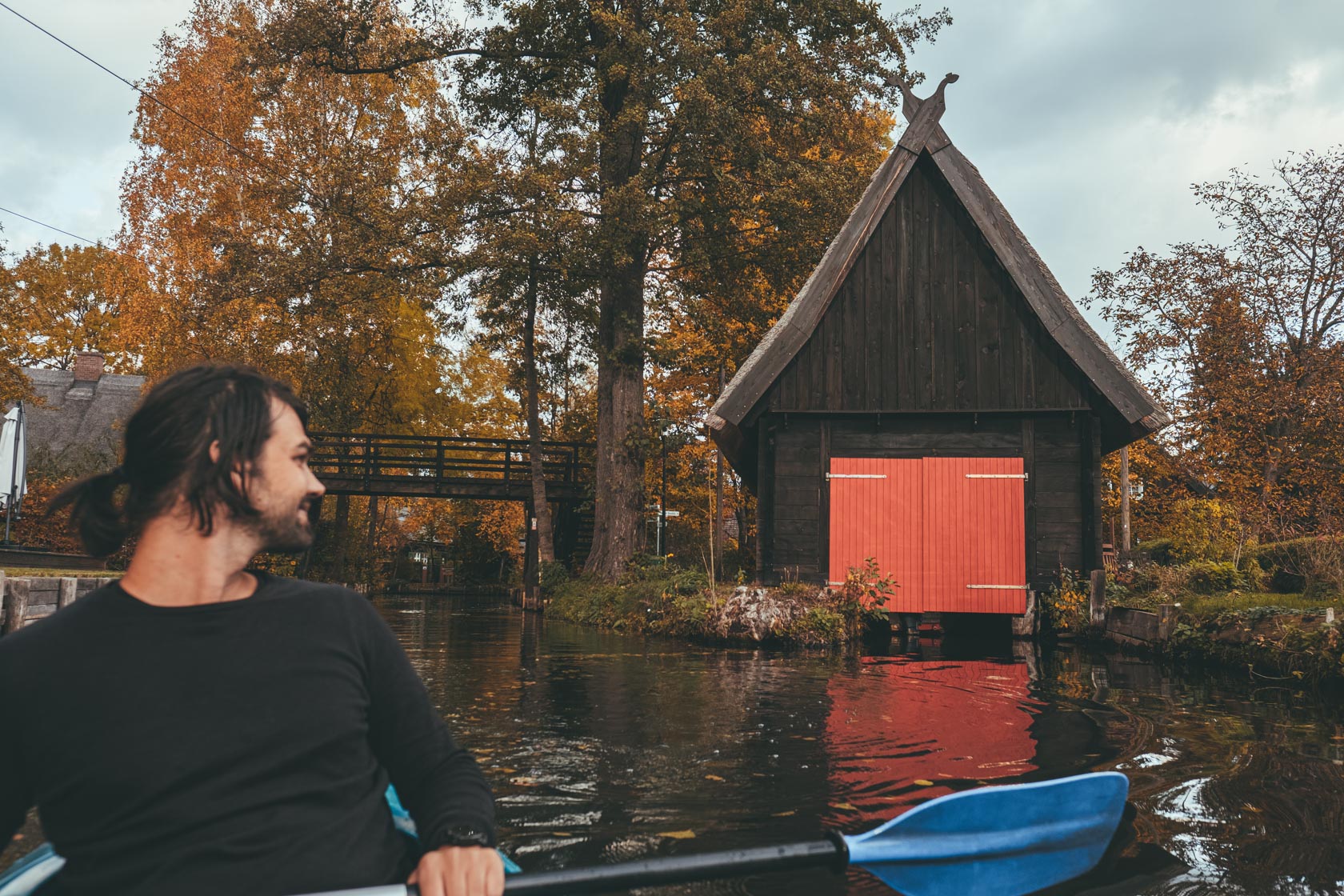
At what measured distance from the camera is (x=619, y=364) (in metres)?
18.9

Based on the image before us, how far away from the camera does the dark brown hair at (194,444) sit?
1.93 m

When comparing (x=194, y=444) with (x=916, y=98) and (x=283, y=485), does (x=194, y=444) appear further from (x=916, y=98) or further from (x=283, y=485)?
(x=916, y=98)

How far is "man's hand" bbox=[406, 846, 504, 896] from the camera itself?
6.03 ft

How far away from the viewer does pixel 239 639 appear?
184 cm

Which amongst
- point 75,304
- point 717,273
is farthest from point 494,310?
point 75,304

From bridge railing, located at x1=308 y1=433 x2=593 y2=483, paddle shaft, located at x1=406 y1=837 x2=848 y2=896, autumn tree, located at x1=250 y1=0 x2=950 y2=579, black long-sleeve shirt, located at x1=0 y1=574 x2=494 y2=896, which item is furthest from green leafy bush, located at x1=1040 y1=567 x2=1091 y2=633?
bridge railing, located at x1=308 y1=433 x2=593 y2=483

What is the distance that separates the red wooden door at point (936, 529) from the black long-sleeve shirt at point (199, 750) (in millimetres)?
11763

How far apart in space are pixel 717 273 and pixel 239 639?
59.0ft

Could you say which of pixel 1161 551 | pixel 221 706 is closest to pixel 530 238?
pixel 1161 551

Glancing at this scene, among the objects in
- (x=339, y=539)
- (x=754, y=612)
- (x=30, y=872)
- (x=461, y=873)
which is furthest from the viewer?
(x=339, y=539)

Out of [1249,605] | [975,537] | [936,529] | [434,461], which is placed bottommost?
[1249,605]

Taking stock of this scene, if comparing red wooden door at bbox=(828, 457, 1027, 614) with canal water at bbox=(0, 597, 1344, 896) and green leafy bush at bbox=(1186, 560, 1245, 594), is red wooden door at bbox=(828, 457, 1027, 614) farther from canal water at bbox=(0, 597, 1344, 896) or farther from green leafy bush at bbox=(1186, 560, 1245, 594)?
canal water at bbox=(0, 597, 1344, 896)

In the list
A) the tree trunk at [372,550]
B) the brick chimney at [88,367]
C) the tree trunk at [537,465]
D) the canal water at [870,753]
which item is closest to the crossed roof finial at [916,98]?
the canal water at [870,753]

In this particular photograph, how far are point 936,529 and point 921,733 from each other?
7526 mm
